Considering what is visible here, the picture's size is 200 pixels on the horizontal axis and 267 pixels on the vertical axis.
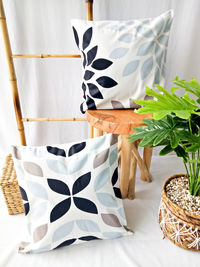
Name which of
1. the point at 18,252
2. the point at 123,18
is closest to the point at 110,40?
the point at 123,18

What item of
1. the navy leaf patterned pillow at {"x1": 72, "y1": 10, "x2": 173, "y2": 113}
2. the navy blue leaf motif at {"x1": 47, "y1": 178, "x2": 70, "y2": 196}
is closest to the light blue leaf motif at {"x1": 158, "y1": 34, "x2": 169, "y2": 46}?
the navy leaf patterned pillow at {"x1": 72, "y1": 10, "x2": 173, "y2": 113}

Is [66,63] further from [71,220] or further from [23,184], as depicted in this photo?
[71,220]

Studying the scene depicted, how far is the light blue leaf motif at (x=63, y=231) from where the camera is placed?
0.74m

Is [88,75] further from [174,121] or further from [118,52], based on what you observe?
[174,121]

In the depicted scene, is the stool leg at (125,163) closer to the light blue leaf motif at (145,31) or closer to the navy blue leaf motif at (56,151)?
the navy blue leaf motif at (56,151)

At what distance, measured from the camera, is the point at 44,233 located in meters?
0.73

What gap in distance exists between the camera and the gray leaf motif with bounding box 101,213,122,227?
0.78 meters

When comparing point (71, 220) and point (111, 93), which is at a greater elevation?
point (111, 93)

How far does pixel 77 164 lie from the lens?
28.6 inches

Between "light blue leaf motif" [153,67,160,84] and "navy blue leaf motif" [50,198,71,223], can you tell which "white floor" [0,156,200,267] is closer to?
"navy blue leaf motif" [50,198,71,223]

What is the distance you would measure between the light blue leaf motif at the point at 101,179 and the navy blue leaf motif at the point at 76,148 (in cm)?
12

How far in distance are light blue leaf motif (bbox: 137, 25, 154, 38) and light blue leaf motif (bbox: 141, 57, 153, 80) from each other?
92 mm

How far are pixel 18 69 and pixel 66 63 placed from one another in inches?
10.3

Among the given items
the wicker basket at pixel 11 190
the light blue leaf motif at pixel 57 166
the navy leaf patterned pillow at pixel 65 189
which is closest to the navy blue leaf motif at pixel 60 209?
the navy leaf patterned pillow at pixel 65 189
